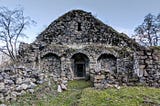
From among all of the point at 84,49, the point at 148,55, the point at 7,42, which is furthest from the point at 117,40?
the point at 7,42

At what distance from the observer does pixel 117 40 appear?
63.7 ft

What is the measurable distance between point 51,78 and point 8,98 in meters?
2.82

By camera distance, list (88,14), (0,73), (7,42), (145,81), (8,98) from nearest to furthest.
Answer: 1. (8,98)
2. (0,73)
3. (145,81)
4. (88,14)
5. (7,42)

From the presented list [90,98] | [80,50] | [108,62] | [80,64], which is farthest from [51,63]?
[90,98]

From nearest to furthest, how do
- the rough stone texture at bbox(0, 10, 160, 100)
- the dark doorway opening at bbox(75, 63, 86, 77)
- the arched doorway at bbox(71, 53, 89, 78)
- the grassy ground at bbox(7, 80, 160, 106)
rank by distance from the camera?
1. the grassy ground at bbox(7, 80, 160, 106)
2. the rough stone texture at bbox(0, 10, 160, 100)
3. the arched doorway at bbox(71, 53, 89, 78)
4. the dark doorway opening at bbox(75, 63, 86, 77)

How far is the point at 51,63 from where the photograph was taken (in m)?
18.9

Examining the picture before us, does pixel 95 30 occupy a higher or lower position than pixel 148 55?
higher

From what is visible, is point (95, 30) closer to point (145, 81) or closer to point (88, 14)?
point (88, 14)

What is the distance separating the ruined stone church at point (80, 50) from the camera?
18656 mm

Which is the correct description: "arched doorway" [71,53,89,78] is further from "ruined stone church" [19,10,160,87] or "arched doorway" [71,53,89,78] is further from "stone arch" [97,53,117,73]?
"stone arch" [97,53,117,73]

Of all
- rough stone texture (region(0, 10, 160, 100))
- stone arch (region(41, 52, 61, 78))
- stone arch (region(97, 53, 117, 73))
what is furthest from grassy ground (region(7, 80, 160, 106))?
stone arch (region(97, 53, 117, 73))

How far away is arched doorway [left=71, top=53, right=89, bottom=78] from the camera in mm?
19141

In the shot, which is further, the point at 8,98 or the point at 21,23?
the point at 21,23

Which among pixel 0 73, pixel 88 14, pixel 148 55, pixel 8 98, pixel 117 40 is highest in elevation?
pixel 88 14
